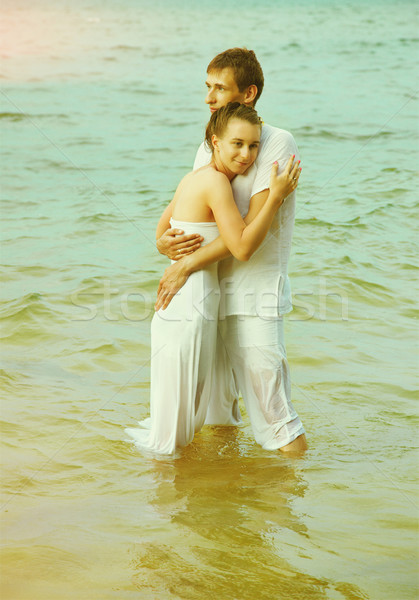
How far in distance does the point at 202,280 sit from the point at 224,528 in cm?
111

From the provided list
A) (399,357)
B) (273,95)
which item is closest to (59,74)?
(273,95)

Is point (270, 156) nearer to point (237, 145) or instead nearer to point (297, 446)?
point (237, 145)

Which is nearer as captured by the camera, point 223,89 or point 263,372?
point 223,89

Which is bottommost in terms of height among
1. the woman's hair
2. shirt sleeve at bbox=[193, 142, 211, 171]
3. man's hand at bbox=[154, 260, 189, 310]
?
man's hand at bbox=[154, 260, 189, 310]

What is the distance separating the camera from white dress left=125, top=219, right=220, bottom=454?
11.7 ft

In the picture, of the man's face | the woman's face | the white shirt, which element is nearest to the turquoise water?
the white shirt

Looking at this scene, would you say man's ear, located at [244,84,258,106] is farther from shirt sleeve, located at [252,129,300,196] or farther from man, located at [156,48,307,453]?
shirt sleeve, located at [252,129,300,196]

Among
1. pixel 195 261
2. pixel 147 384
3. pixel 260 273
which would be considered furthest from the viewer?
pixel 147 384

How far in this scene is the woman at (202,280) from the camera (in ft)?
11.0

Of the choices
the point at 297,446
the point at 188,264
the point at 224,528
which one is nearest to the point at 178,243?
the point at 188,264

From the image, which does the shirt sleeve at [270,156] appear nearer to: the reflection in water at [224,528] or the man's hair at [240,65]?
the man's hair at [240,65]

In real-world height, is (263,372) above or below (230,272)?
below

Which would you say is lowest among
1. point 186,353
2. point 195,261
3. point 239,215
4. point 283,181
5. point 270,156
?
point 186,353

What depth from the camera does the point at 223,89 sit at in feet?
11.7
